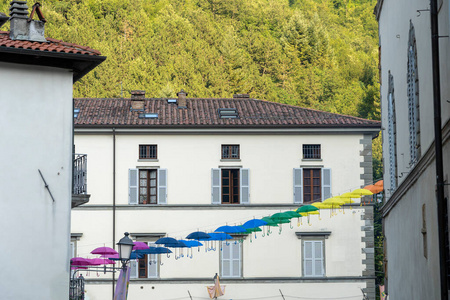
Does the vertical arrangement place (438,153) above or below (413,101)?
below

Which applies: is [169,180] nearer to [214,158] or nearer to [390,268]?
[214,158]

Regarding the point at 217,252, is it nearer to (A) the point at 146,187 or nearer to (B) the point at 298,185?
(A) the point at 146,187

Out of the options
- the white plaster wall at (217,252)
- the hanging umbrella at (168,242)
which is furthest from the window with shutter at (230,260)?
the hanging umbrella at (168,242)

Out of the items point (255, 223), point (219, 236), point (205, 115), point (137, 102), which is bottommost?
point (219, 236)

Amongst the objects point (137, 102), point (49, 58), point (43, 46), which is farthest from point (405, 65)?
point (137, 102)

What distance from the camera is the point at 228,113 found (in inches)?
1613

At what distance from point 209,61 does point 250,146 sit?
45119 mm

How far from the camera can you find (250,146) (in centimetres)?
3988

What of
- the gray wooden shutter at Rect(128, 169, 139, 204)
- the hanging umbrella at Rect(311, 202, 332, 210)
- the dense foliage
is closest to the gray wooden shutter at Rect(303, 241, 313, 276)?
the gray wooden shutter at Rect(128, 169, 139, 204)

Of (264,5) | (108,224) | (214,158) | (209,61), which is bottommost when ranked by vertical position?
(108,224)

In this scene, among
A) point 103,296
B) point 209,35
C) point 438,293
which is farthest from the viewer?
point 209,35

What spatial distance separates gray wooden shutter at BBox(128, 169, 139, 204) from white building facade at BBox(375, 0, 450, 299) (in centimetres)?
1453

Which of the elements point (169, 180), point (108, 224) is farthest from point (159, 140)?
point (108, 224)

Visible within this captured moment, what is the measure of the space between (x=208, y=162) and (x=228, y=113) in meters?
2.67
